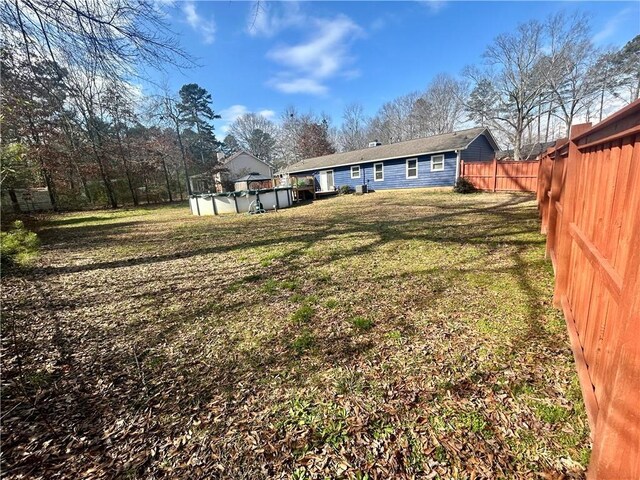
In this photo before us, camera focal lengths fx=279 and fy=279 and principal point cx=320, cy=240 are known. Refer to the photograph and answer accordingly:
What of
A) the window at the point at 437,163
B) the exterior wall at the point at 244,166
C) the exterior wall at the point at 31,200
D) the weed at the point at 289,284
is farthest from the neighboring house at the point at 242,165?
the weed at the point at 289,284

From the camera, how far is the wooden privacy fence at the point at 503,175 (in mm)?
12494

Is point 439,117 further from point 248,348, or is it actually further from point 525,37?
point 248,348

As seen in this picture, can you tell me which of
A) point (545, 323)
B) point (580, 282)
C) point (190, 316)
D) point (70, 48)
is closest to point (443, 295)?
point (545, 323)

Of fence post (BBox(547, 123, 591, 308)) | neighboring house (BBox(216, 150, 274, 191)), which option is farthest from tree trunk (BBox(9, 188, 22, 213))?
fence post (BBox(547, 123, 591, 308))

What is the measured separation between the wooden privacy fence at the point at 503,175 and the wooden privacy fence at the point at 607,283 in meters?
12.2

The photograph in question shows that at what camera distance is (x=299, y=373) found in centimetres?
242

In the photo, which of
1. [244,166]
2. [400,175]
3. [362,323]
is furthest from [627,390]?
[244,166]

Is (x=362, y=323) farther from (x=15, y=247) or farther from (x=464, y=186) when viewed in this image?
(x=464, y=186)

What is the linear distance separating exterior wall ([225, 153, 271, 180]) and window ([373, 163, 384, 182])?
706 inches

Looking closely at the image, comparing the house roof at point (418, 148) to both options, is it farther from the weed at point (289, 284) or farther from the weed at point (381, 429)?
the weed at point (381, 429)

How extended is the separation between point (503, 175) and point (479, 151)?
4835 millimetres

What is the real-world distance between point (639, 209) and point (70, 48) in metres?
5.48

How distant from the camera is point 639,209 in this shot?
1.05m

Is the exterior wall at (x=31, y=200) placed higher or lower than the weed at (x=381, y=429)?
higher
